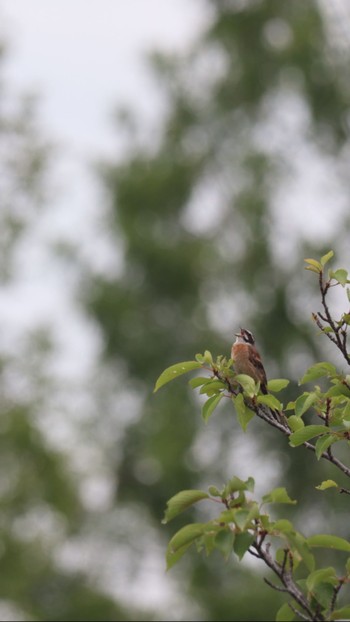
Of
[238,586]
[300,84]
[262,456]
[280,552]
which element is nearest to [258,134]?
[300,84]

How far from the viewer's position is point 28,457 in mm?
15914

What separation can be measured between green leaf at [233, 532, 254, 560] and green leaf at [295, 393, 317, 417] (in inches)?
21.6

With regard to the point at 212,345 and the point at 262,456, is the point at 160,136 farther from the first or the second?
the point at 262,456

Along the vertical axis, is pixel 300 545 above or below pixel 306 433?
below

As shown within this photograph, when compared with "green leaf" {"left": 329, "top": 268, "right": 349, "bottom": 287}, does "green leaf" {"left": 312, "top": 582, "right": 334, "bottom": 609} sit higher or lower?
lower

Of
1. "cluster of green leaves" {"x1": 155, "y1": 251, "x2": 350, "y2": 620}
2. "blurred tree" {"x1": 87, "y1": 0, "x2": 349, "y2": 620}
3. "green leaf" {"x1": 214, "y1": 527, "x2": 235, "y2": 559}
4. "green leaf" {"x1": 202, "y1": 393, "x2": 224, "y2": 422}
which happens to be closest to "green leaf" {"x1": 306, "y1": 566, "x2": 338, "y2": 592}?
"cluster of green leaves" {"x1": 155, "y1": 251, "x2": 350, "y2": 620}

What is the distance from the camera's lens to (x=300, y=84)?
1561 cm

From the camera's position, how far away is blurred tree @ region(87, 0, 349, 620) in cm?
1487

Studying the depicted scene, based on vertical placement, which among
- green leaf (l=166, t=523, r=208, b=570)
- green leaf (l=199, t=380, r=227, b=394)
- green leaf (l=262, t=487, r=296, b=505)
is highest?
green leaf (l=199, t=380, r=227, b=394)

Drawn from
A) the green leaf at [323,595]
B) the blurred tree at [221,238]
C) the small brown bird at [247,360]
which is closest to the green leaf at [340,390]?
the green leaf at [323,595]

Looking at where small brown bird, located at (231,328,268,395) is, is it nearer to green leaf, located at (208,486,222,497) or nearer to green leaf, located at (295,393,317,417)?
green leaf, located at (295,393,317,417)

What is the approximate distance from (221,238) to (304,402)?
12838 mm

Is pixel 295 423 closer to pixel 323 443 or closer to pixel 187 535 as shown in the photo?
pixel 323 443

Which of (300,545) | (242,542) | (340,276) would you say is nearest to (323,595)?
(300,545)
